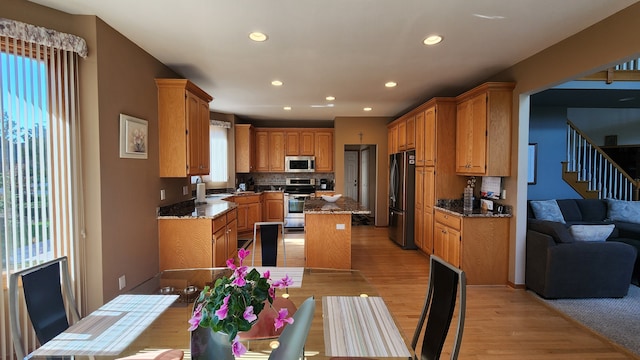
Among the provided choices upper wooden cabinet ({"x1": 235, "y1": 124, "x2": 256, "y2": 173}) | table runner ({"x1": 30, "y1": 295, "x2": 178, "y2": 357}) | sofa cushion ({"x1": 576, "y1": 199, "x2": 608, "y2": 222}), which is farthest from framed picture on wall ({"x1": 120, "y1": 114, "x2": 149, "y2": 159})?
sofa cushion ({"x1": 576, "y1": 199, "x2": 608, "y2": 222})

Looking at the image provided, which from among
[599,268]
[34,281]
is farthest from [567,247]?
[34,281]

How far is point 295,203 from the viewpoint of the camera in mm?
6492

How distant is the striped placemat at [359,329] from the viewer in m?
1.18

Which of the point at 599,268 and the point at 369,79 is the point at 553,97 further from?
the point at 369,79

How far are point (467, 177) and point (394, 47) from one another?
92.8 inches

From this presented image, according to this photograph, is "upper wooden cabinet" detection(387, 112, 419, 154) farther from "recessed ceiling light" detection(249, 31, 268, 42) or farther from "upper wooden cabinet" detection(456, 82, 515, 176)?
"recessed ceiling light" detection(249, 31, 268, 42)

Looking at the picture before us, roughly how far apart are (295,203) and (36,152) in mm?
4746

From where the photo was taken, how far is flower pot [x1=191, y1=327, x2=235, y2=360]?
42.9 inches

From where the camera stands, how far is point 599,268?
299 cm

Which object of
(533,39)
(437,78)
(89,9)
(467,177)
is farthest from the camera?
(467,177)

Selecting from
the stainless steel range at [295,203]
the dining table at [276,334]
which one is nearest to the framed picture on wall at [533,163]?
the stainless steel range at [295,203]

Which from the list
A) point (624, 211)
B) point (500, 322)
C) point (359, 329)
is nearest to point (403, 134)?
point (500, 322)

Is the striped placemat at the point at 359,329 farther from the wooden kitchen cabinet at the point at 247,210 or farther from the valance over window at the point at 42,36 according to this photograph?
the wooden kitchen cabinet at the point at 247,210

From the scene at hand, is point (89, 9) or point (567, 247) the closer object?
point (89, 9)
